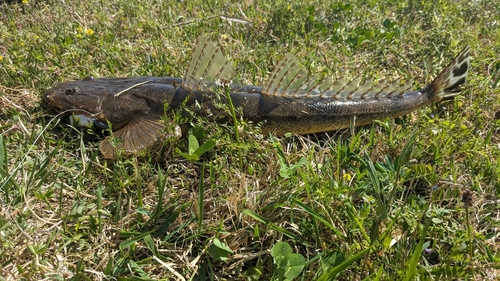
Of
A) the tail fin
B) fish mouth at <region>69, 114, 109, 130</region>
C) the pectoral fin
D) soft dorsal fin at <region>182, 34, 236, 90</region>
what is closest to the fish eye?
fish mouth at <region>69, 114, 109, 130</region>

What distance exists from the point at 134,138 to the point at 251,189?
3.15 ft

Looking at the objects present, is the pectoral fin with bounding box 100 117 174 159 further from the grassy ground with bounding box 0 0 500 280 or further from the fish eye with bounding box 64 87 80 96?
the fish eye with bounding box 64 87 80 96

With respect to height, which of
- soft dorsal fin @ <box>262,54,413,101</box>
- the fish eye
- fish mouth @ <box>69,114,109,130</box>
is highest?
soft dorsal fin @ <box>262,54,413,101</box>

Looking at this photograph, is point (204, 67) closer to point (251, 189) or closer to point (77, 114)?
point (77, 114)

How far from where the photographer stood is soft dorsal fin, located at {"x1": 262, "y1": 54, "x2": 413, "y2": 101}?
328 centimetres

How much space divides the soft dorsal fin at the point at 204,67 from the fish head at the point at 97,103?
0.43 metres

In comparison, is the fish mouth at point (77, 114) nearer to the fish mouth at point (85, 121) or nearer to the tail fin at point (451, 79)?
the fish mouth at point (85, 121)

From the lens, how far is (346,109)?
329 cm

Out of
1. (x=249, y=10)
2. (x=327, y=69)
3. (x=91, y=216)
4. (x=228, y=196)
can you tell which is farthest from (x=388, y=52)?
(x=91, y=216)

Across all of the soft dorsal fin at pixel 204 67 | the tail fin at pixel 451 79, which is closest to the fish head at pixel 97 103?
the soft dorsal fin at pixel 204 67

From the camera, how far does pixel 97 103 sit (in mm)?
3289

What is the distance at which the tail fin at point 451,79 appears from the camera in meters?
3.55

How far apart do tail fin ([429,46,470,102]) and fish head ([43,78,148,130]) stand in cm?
240

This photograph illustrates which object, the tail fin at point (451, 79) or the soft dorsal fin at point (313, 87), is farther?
the tail fin at point (451, 79)
